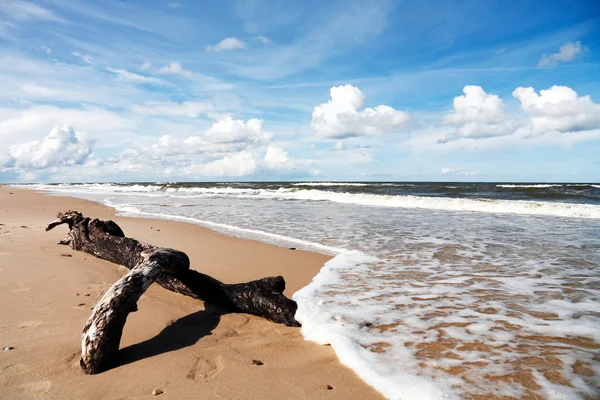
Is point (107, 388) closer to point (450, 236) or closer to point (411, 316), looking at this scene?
point (411, 316)

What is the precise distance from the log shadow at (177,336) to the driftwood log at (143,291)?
0.47ft

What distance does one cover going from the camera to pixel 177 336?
10.9 feet

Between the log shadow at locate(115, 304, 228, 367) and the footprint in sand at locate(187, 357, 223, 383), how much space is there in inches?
13.9

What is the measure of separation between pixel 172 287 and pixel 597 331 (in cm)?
459

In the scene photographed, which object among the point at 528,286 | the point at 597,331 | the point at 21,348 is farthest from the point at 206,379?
the point at 528,286

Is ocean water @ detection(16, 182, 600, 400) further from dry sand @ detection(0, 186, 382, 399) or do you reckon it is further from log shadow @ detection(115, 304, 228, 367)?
log shadow @ detection(115, 304, 228, 367)

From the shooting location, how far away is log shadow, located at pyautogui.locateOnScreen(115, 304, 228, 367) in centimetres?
296

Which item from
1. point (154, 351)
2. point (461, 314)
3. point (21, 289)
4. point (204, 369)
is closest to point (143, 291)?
point (154, 351)

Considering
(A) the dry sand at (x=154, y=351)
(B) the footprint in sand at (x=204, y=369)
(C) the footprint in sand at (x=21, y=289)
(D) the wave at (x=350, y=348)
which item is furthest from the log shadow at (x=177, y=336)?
(C) the footprint in sand at (x=21, y=289)

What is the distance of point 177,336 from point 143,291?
522 mm

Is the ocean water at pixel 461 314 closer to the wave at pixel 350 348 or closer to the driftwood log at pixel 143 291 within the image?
the wave at pixel 350 348

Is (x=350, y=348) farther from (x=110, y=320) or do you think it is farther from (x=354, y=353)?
(x=110, y=320)

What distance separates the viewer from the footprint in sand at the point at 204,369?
2.64m

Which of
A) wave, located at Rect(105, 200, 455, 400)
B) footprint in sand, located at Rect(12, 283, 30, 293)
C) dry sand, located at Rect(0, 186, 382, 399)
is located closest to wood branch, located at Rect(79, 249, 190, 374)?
dry sand, located at Rect(0, 186, 382, 399)
